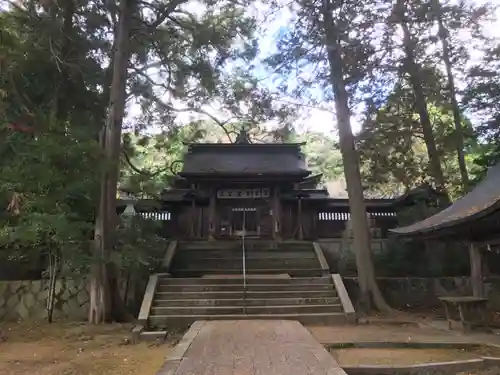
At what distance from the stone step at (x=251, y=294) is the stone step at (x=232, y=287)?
0.18 metres

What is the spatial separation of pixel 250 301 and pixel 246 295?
305mm

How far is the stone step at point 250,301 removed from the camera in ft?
37.5

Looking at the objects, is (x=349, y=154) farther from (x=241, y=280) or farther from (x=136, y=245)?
(x=136, y=245)

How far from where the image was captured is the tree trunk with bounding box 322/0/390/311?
42.0 feet

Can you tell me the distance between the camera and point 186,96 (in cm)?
1448

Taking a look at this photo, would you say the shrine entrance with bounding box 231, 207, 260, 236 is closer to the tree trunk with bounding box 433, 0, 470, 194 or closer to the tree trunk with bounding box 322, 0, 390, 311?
the tree trunk with bounding box 322, 0, 390, 311

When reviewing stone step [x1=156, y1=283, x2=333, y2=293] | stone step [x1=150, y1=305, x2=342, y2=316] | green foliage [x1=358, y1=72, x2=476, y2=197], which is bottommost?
stone step [x1=150, y1=305, x2=342, y2=316]

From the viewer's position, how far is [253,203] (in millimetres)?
19891

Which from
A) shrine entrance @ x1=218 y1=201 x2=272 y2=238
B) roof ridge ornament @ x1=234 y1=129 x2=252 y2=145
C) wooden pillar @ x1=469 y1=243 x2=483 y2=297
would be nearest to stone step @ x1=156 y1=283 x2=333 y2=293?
wooden pillar @ x1=469 y1=243 x2=483 y2=297

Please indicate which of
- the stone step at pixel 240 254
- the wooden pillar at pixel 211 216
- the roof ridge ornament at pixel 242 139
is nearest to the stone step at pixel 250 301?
the stone step at pixel 240 254

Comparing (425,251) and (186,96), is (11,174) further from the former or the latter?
(425,251)

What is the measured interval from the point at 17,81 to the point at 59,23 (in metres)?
1.98

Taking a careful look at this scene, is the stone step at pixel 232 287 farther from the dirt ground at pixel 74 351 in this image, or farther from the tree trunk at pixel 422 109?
the tree trunk at pixel 422 109

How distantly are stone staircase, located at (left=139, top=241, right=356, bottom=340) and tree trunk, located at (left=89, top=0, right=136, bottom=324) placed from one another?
3.53 ft
